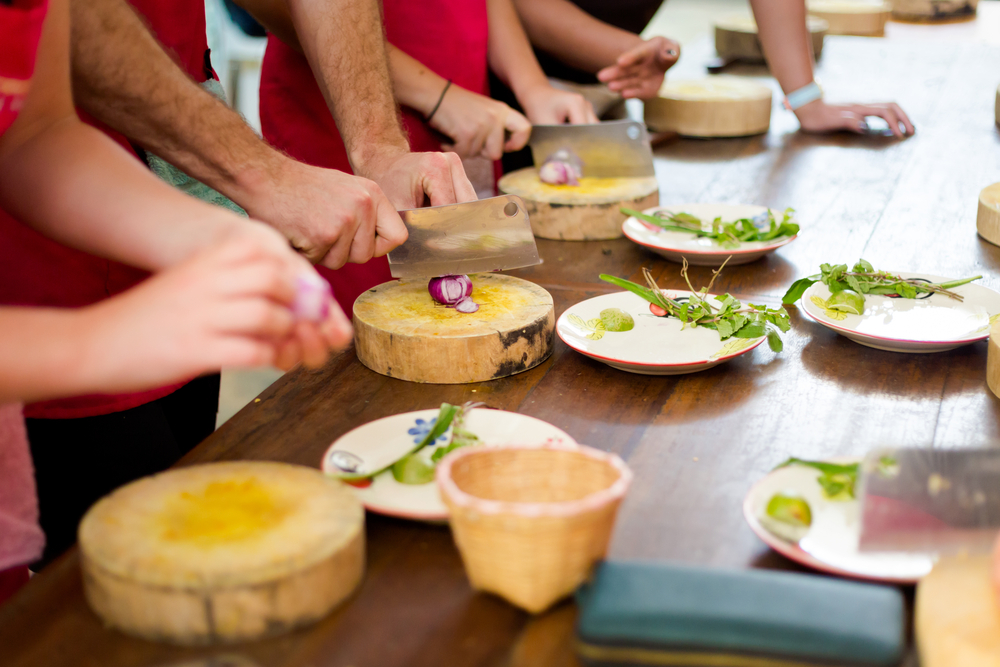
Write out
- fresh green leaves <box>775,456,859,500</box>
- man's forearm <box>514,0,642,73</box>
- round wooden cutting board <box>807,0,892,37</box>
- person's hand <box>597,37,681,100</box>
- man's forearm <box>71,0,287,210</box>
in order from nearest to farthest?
fresh green leaves <box>775,456,859,500</box>, man's forearm <box>71,0,287,210</box>, person's hand <box>597,37,681,100</box>, man's forearm <box>514,0,642,73</box>, round wooden cutting board <box>807,0,892,37</box>

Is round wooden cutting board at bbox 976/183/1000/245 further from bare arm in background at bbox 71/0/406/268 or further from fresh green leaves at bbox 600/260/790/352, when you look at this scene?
bare arm in background at bbox 71/0/406/268

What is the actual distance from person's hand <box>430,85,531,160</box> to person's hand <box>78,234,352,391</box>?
1423 millimetres

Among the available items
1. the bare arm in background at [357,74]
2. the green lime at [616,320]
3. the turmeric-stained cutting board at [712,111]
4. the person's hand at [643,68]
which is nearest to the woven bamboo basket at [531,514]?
the green lime at [616,320]

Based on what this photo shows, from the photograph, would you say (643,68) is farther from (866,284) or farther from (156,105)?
(156,105)

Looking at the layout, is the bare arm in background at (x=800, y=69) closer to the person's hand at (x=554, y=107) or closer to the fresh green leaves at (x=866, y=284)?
the person's hand at (x=554, y=107)

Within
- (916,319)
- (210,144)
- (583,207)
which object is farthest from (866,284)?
(210,144)

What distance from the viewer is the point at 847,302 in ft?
4.59

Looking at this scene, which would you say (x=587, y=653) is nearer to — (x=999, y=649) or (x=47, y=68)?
(x=999, y=649)

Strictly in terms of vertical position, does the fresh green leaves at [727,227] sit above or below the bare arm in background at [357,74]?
below

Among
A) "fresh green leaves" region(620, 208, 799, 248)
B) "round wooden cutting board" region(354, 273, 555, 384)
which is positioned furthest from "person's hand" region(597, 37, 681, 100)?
"round wooden cutting board" region(354, 273, 555, 384)

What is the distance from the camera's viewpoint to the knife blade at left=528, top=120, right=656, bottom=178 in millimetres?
2020

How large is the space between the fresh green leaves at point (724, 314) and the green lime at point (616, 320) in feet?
0.20

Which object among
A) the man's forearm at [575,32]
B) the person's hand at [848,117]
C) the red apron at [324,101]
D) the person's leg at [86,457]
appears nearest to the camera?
the person's leg at [86,457]

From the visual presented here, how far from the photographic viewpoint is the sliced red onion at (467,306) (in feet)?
4.47
